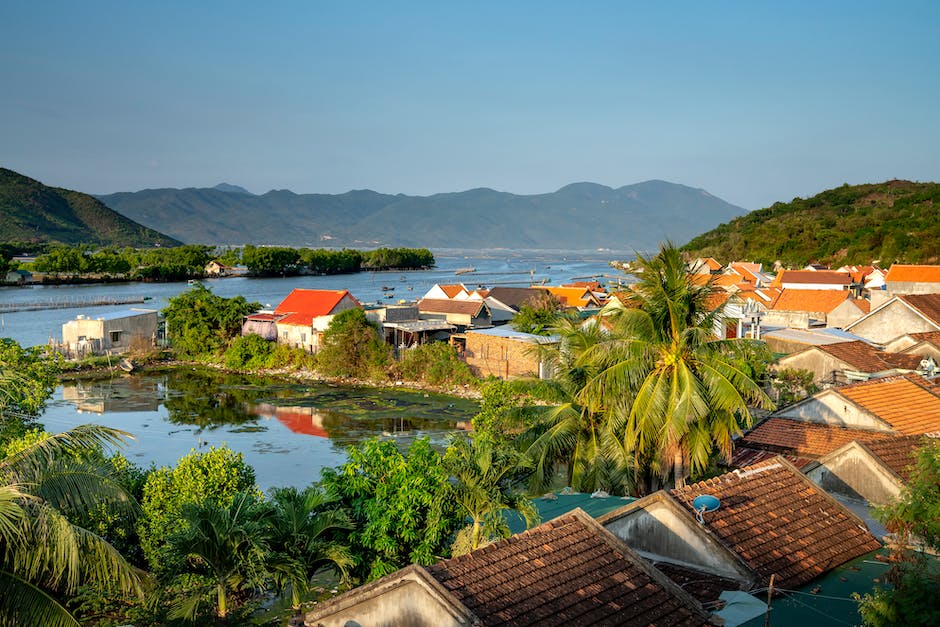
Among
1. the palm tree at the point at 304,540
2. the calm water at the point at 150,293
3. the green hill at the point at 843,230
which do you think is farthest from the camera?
the green hill at the point at 843,230

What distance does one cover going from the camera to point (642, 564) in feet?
24.5

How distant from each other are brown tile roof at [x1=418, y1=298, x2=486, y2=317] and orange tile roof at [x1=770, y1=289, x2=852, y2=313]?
15019 mm

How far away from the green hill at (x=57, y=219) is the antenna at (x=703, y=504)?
15977 cm

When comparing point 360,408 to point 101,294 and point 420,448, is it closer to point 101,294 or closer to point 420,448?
point 420,448

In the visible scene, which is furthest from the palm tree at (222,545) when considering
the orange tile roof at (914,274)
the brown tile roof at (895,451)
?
the orange tile roof at (914,274)

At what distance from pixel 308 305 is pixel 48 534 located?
34627 millimetres

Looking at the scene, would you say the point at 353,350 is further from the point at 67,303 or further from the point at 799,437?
the point at 67,303

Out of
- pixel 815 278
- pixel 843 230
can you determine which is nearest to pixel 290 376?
pixel 815 278

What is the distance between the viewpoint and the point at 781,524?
927 centimetres

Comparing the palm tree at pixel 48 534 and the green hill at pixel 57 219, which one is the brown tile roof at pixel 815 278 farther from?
the green hill at pixel 57 219

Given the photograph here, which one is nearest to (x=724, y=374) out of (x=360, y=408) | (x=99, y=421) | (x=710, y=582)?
(x=710, y=582)

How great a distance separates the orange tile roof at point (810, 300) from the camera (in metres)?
38.4

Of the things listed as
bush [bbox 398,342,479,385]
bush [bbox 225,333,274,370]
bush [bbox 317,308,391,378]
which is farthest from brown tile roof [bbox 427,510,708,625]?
bush [bbox 225,333,274,370]

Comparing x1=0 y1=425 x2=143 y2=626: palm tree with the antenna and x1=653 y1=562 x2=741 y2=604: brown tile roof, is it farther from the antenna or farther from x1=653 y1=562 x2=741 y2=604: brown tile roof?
the antenna
